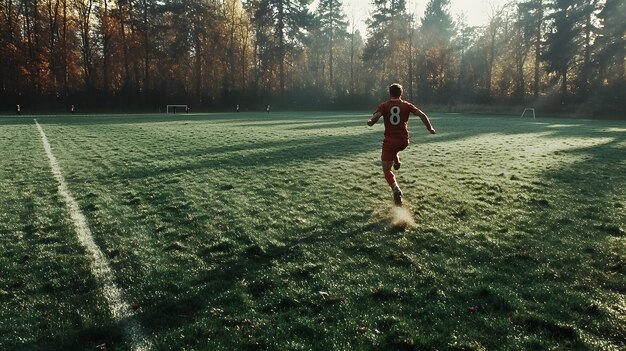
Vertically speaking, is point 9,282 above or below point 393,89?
below

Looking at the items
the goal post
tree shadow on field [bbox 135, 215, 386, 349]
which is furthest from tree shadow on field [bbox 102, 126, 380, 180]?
the goal post

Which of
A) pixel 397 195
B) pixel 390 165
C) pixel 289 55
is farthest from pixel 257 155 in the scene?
pixel 289 55

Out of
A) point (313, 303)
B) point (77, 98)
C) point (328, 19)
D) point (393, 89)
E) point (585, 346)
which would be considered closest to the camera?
point (585, 346)

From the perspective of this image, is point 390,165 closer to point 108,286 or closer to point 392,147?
point 392,147

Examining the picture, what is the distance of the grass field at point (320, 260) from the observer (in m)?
3.87

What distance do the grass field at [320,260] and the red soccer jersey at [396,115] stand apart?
145 centimetres

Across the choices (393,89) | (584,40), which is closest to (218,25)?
(584,40)

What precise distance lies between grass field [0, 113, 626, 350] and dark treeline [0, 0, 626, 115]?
46.4 metres

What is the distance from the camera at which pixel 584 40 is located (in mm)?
52469

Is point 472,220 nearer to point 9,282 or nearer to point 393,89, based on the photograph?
point 393,89

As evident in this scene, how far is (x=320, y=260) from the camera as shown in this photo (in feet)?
18.1

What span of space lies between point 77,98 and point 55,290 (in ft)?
182

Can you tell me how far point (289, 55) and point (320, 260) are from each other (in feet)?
217

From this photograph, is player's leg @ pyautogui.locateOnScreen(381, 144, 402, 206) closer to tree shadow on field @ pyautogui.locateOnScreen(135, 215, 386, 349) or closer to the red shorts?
the red shorts
